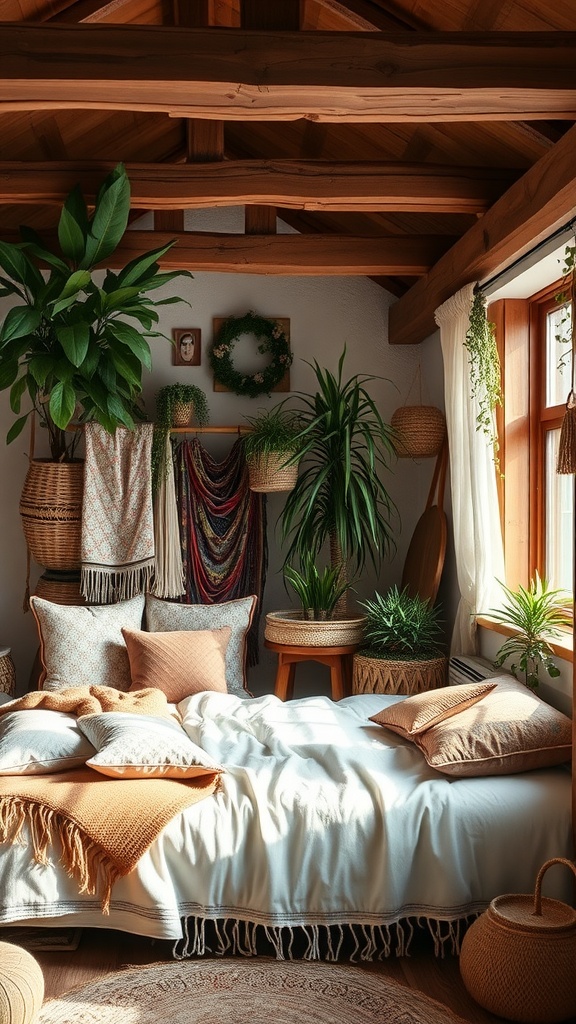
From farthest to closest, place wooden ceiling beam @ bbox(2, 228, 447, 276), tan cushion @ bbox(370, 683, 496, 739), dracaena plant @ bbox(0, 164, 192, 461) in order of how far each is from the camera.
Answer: wooden ceiling beam @ bbox(2, 228, 447, 276) < dracaena plant @ bbox(0, 164, 192, 461) < tan cushion @ bbox(370, 683, 496, 739)

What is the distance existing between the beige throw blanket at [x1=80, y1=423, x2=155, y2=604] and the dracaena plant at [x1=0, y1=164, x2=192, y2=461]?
0.43 meters

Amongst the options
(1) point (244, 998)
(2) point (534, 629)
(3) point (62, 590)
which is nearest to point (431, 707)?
(2) point (534, 629)

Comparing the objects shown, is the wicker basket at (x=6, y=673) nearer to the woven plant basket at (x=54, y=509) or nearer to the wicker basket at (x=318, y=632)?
the woven plant basket at (x=54, y=509)

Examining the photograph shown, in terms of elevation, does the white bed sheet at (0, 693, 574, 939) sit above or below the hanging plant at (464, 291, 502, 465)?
below

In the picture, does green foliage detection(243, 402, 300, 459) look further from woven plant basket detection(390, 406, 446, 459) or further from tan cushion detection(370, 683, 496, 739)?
tan cushion detection(370, 683, 496, 739)

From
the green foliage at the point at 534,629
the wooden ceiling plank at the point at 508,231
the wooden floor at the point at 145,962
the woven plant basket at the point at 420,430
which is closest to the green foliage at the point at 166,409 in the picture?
the woven plant basket at the point at 420,430

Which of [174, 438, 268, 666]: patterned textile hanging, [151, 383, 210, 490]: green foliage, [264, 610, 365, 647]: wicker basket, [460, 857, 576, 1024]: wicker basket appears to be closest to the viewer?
[460, 857, 576, 1024]: wicker basket

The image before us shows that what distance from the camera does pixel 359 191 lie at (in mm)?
3711

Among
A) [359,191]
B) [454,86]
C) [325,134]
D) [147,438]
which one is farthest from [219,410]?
[454,86]

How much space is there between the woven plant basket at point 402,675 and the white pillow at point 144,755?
60.3 inches

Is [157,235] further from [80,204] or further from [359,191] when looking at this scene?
[359,191]

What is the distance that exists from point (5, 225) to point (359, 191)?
2281 millimetres

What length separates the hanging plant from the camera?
13.1 ft

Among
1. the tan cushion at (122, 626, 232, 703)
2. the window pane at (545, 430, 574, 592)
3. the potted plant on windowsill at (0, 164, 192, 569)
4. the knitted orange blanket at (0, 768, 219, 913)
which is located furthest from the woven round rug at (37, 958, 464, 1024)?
the potted plant on windowsill at (0, 164, 192, 569)
